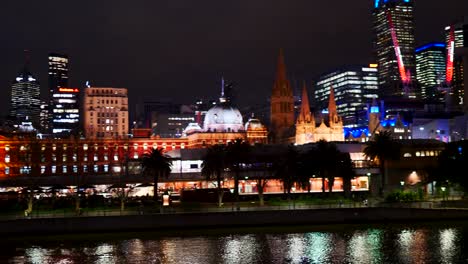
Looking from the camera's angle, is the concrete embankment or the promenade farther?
the promenade

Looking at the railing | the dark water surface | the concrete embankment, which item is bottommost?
the dark water surface

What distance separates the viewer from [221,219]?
83500 mm

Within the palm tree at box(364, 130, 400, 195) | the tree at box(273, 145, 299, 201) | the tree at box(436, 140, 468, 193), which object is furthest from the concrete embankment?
the palm tree at box(364, 130, 400, 195)

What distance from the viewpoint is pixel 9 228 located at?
7706 cm

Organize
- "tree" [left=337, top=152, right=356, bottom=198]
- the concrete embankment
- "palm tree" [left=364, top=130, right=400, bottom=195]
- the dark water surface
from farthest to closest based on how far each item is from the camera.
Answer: "palm tree" [left=364, top=130, right=400, bottom=195], "tree" [left=337, top=152, right=356, bottom=198], the concrete embankment, the dark water surface

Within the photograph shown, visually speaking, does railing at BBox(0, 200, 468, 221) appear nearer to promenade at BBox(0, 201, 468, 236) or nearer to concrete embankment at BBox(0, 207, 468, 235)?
promenade at BBox(0, 201, 468, 236)

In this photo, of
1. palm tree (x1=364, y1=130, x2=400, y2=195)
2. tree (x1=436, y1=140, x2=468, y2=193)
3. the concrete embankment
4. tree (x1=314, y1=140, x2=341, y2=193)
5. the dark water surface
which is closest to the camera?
the dark water surface

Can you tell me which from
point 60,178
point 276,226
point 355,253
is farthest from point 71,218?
point 60,178

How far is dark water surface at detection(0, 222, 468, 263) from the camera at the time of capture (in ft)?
199

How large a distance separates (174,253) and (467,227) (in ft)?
125

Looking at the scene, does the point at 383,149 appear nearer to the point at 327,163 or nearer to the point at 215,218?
the point at 327,163

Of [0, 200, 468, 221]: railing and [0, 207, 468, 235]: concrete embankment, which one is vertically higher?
[0, 200, 468, 221]: railing

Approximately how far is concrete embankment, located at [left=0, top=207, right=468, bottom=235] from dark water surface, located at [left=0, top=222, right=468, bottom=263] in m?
1.57

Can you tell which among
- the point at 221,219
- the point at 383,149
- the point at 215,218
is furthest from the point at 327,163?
the point at 215,218
